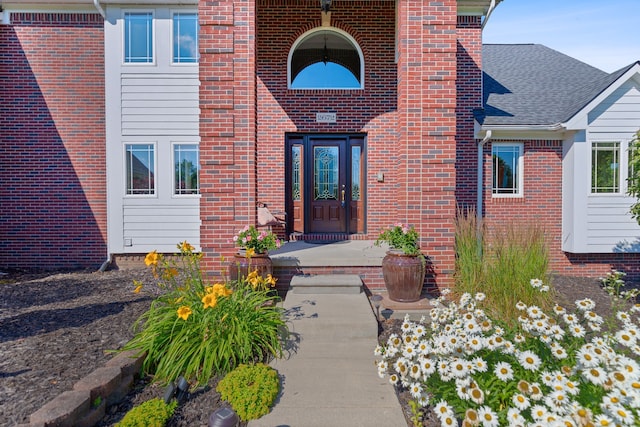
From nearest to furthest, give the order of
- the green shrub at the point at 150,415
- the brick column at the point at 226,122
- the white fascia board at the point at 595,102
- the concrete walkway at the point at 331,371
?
the green shrub at the point at 150,415 < the concrete walkway at the point at 331,371 < the brick column at the point at 226,122 < the white fascia board at the point at 595,102

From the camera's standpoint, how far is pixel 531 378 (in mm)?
2078

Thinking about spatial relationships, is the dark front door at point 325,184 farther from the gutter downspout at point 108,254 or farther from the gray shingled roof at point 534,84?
the gutter downspout at point 108,254

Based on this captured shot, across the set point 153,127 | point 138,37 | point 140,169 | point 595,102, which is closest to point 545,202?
point 595,102

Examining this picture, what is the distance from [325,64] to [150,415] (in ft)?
23.4

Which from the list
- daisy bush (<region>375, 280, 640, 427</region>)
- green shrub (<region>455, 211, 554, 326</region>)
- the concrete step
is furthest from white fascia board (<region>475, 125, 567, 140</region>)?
daisy bush (<region>375, 280, 640, 427</region>)

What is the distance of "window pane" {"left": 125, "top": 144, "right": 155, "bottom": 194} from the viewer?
293 inches

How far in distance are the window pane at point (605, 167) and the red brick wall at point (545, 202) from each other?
23.7 inches

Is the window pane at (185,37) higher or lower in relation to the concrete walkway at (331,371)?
higher

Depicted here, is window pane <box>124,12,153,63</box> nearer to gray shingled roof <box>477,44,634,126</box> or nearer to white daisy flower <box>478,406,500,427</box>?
gray shingled roof <box>477,44,634,126</box>

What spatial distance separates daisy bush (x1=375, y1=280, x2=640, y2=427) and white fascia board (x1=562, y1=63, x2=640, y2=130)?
6.25m

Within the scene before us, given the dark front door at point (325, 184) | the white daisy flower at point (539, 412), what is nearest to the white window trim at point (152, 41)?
the dark front door at point (325, 184)

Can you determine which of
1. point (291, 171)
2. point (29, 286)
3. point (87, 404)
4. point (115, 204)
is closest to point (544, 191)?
point (291, 171)

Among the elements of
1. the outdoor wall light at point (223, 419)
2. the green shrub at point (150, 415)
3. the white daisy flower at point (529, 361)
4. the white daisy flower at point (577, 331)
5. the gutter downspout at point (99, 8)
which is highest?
the gutter downspout at point (99, 8)

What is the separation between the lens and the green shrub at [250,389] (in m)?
2.28
